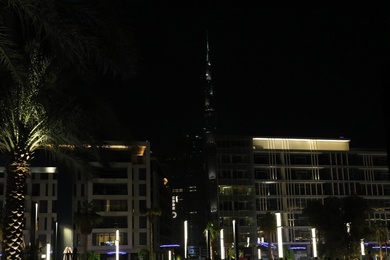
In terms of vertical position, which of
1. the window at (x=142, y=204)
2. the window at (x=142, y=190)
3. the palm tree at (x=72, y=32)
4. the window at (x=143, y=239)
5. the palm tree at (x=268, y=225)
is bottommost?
the window at (x=143, y=239)

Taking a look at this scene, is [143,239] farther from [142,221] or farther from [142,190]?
[142,190]

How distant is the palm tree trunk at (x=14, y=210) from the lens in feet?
55.7

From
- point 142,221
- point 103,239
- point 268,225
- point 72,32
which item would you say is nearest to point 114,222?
point 103,239

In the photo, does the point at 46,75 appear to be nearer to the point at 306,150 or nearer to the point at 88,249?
the point at 88,249

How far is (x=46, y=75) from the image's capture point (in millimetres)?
17438

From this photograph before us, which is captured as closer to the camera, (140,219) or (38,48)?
(38,48)

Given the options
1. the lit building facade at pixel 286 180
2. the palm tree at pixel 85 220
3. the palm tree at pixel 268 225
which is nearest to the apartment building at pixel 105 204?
the palm tree at pixel 85 220

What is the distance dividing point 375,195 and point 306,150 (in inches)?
697

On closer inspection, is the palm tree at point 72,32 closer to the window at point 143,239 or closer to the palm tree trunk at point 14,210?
the palm tree trunk at point 14,210

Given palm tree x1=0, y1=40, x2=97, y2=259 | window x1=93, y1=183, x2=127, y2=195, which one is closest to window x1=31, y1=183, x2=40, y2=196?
window x1=93, y1=183, x2=127, y2=195

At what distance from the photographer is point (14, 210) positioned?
17.1m

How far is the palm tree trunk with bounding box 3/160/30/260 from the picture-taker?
55.7 feet

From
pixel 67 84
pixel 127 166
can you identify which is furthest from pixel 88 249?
pixel 67 84

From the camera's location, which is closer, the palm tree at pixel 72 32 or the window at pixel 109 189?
the palm tree at pixel 72 32
